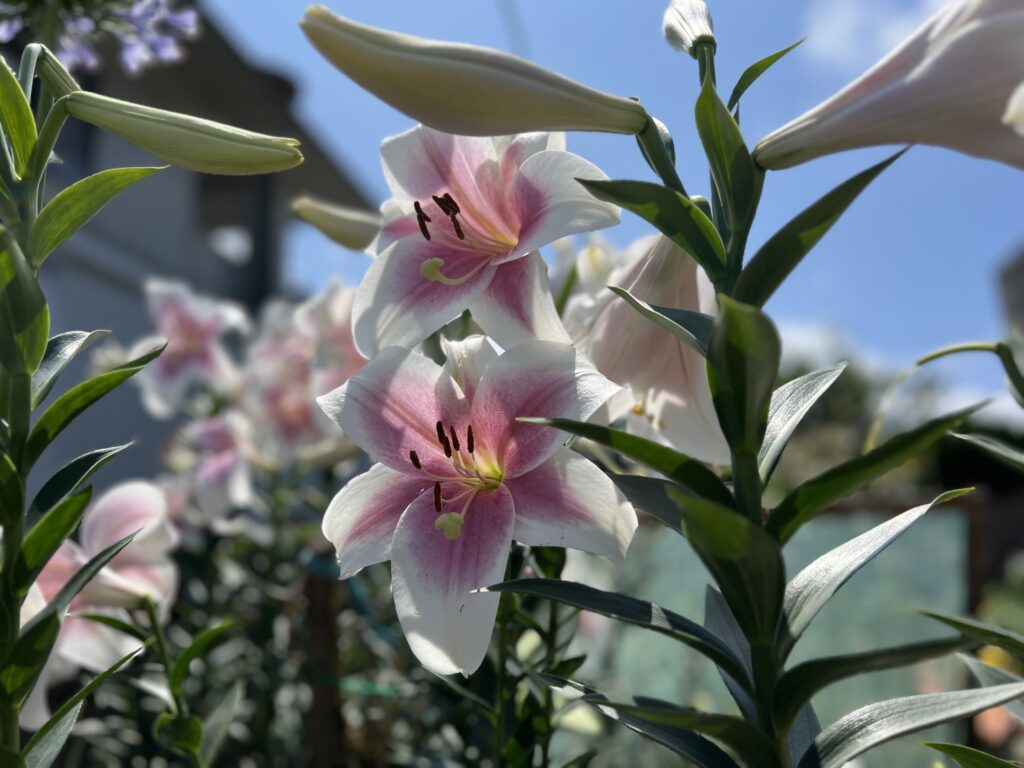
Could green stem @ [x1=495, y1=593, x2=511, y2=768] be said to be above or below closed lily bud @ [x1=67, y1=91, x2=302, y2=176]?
below

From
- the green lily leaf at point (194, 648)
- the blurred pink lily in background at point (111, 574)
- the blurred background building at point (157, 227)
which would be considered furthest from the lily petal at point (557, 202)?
the blurred background building at point (157, 227)

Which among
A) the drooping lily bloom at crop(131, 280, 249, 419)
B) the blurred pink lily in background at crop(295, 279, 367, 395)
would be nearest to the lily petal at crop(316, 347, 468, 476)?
the blurred pink lily in background at crop(295, 279, 367, 395)

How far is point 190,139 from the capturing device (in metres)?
0.48

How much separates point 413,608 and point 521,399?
128mm

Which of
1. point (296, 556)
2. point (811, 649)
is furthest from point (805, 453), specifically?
point (296, 556)

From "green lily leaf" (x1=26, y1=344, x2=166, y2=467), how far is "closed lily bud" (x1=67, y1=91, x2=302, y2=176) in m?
0.10

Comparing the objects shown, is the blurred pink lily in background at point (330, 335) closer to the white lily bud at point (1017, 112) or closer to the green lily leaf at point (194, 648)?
the green lily leaf at point (194, 648)

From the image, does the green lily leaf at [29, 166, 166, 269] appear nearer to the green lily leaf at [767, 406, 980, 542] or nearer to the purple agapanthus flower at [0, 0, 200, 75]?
the green lily leaf at [767, 406, 980, 542]

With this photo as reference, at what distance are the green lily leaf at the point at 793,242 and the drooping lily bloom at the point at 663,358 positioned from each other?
15 centimetres

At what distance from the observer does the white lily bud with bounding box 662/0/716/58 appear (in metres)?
0.47

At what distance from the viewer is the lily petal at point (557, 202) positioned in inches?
19.5

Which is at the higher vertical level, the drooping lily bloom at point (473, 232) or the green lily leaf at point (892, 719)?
the drooping lily bloom at point (473, 232)

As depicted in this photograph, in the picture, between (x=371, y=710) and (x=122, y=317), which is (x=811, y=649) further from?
(x=122, y=317)

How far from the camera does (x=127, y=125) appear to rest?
1.61 feet
